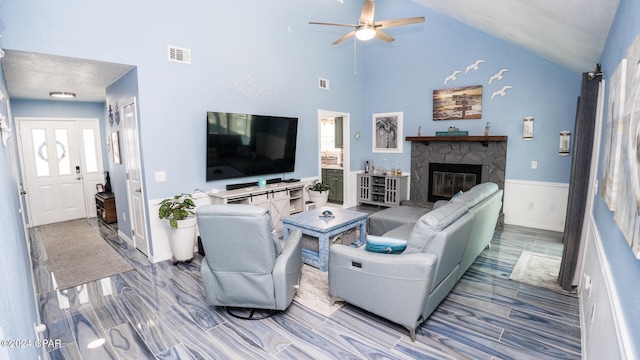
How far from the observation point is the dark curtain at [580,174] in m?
2.78

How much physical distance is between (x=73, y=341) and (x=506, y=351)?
333 cm

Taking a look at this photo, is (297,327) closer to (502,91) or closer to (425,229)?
(425,229)

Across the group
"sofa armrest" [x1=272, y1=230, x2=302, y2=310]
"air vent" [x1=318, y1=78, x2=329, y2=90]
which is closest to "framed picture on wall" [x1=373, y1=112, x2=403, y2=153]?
"air vent" [x1=318, y1=78, x2=329, y2=90]

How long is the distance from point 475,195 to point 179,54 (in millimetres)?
3938

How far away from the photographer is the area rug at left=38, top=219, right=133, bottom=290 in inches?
144

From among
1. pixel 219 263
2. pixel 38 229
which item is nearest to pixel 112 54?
pixel 219 263

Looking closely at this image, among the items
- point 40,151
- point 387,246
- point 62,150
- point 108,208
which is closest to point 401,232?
point 387,246

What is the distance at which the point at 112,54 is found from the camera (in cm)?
348

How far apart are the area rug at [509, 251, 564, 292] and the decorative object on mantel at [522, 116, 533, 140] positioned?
6.77 feet

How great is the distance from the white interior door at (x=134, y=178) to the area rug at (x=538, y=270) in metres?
4.57

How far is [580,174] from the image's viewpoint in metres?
2.89

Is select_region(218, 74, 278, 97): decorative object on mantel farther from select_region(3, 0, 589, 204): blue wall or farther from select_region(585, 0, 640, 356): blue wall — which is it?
select_region(585, 0, 640, 356): blue wall

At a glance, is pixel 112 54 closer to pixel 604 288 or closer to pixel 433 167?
pixel 604 288

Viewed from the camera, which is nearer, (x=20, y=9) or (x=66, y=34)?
(x=20, y=9)
